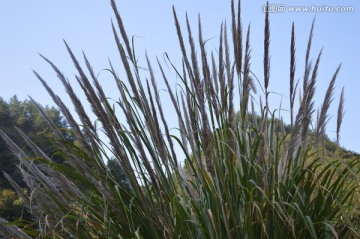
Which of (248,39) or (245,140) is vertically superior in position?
(248,39)

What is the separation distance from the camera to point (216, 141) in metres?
2.00

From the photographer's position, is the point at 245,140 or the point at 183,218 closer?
the point at 183,218

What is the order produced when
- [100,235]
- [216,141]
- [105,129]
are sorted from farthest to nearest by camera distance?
[216,141] < [100,235] < [105,129]

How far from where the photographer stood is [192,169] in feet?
→ 6.32

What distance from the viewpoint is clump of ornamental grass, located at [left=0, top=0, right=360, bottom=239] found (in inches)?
68.3

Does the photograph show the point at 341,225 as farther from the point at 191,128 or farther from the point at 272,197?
the point at 191,128

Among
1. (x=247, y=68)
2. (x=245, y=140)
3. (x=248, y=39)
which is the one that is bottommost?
(x=245, y=140)

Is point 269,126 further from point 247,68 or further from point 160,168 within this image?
point 160,168

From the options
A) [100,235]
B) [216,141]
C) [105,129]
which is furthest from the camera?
[216,141]

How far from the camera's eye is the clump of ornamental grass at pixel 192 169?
1734 millimetres

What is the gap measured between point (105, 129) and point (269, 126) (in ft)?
2.39

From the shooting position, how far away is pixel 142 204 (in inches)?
70.8

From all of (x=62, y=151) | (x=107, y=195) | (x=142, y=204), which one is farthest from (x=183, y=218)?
(x=62, y=151)

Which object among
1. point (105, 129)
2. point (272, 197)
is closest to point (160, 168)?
point (105, 129)
